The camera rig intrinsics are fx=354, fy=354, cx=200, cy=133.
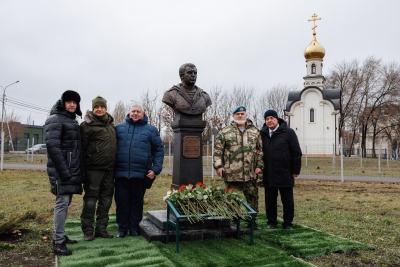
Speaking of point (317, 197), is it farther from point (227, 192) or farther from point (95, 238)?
point (95, 238)

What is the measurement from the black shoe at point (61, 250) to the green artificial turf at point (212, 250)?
0.10 metres

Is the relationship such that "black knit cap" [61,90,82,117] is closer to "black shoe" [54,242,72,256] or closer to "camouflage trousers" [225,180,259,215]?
"black shoe" [54,242,72,256]

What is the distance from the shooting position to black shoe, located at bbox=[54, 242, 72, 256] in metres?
4.13

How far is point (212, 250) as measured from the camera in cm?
433

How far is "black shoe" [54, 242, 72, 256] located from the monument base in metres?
1.01

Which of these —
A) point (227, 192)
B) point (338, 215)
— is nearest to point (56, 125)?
point (227, 192)

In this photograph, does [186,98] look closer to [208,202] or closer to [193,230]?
[208,202]

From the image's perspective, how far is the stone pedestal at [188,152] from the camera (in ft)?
17.7

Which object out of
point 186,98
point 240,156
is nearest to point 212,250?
point 240,156

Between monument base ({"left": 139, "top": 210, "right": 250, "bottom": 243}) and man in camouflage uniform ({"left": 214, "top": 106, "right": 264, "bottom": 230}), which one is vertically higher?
man in camouflage uniform ({"left": 214, "top": 106, "right": 264, "bottom": 230})

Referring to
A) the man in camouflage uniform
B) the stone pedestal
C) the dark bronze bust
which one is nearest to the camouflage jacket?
the man in camouflage uniform

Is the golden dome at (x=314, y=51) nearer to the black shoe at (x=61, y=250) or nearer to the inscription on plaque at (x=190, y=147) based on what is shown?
the inscription on plaque at (x=190, y=147)

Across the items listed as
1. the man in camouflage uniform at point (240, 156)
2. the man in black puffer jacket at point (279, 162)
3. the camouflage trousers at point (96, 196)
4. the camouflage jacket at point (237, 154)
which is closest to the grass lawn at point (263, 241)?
the camouflage trousers at point (96, 196)

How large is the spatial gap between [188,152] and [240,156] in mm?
794
